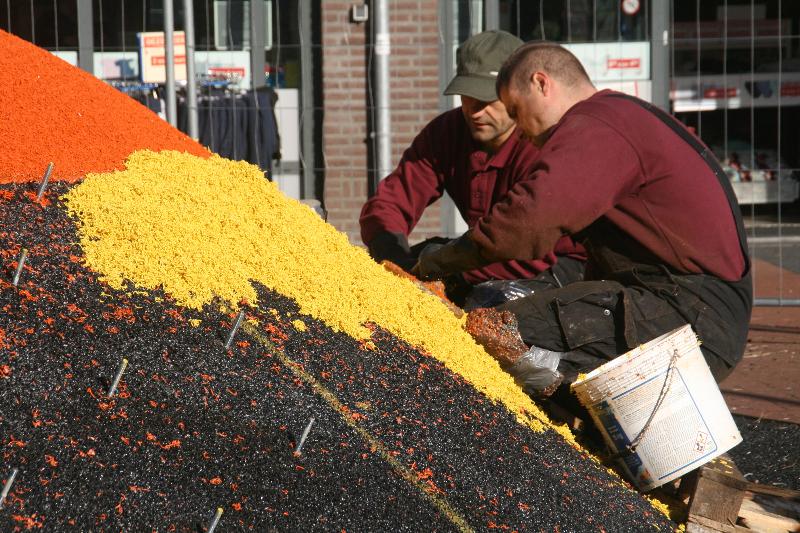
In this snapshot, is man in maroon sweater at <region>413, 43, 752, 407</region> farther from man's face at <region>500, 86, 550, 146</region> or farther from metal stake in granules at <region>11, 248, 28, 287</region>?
metal stake in granules at <region>11, 248, 28, 287</region>

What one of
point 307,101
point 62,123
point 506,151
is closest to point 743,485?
point 506,151

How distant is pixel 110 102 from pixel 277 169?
464cm

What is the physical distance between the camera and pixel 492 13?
8008 millimetres

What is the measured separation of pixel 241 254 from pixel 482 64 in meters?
1.62

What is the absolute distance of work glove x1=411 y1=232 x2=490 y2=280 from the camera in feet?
10.3

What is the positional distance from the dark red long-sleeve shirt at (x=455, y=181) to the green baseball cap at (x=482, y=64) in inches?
8.4

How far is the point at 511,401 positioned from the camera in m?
2.84

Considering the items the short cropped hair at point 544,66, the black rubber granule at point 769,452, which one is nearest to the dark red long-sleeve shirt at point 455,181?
the short cropped hair at point 544,66

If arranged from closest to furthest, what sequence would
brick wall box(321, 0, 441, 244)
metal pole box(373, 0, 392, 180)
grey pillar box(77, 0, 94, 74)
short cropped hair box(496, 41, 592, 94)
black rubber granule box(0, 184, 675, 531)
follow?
1. black rubber granule box(0, 184, 675, 531)
2. short cropped hair box(496, 41, 592, 94)
3. metal pole box(373, 0, 392, 180)
4. brick wall box(321, 0, 441, 244)
5. grey pillar box(77, 0, 94, 74)

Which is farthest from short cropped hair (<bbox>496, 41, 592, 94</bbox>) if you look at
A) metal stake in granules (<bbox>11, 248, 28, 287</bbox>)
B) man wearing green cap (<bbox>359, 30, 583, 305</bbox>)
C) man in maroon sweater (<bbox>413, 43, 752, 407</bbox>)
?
metal stake in granules (<bbox>11, 248, 28, 287</bbox>)

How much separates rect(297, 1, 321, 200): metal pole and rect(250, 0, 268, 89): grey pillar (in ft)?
1.04

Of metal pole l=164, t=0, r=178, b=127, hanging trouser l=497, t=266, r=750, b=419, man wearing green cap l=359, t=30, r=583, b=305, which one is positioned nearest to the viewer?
hanging trouser l=497, t=266, r=750, b=419

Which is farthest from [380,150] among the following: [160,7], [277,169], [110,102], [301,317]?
[301,317]

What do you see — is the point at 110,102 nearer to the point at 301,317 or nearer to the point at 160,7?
the point at 301,317
